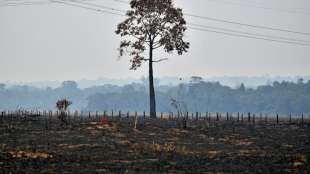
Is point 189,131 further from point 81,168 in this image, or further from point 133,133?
point 81,168

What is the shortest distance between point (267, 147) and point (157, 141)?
406 inches

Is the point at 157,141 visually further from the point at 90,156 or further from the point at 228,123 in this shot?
the point at 228,123

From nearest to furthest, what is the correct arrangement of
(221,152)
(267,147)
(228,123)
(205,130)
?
(221,152)
(267,147)
(205,130)
(228,123)

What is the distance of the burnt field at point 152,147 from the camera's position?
36.5 meters

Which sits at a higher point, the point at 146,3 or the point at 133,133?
the point at 146,3

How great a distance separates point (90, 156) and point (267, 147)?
16.9 metres

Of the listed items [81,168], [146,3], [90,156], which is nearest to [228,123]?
[146,3]

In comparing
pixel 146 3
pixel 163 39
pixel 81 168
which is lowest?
pixel 81 168

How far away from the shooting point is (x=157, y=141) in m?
52.2

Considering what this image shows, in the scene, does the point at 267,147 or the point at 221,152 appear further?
the point at 267,147

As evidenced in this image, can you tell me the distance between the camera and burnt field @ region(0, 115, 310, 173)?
3647cm

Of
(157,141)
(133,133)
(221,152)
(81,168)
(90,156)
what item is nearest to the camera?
(81,168)

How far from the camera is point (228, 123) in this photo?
71.5m

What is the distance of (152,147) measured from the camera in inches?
1847
